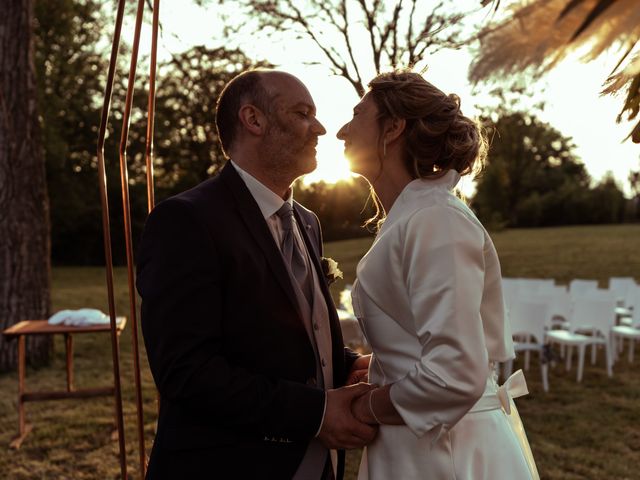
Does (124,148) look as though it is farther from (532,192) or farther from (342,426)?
(532,192)

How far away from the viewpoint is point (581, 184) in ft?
192

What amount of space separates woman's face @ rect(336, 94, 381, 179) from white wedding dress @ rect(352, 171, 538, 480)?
16 centimetres

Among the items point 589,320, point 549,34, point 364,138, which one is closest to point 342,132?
point 364,138

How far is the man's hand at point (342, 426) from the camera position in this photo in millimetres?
1846

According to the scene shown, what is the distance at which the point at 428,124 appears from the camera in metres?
1.89

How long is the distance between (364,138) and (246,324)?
630mm

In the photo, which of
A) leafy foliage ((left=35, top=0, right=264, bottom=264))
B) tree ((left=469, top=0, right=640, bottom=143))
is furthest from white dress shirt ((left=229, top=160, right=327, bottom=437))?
leafy foliage ((left=35, top=0, right=264, bottom=264))

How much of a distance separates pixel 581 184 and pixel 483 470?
6118 cm

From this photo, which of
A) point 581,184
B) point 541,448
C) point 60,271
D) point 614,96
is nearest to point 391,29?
point 541,448

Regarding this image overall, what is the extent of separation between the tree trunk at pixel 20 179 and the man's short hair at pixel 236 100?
23.6 feet

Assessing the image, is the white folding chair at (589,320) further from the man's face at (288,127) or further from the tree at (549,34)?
the tree at (549,34)

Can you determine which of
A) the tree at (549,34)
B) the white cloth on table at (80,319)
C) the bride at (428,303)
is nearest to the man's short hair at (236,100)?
the bride at (428,303)

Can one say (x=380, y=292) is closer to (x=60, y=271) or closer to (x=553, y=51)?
(x=553, y=51)

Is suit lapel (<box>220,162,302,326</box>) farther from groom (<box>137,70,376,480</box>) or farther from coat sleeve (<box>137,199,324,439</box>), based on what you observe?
coat sleeve (<box>137,199,324,439</box>)
